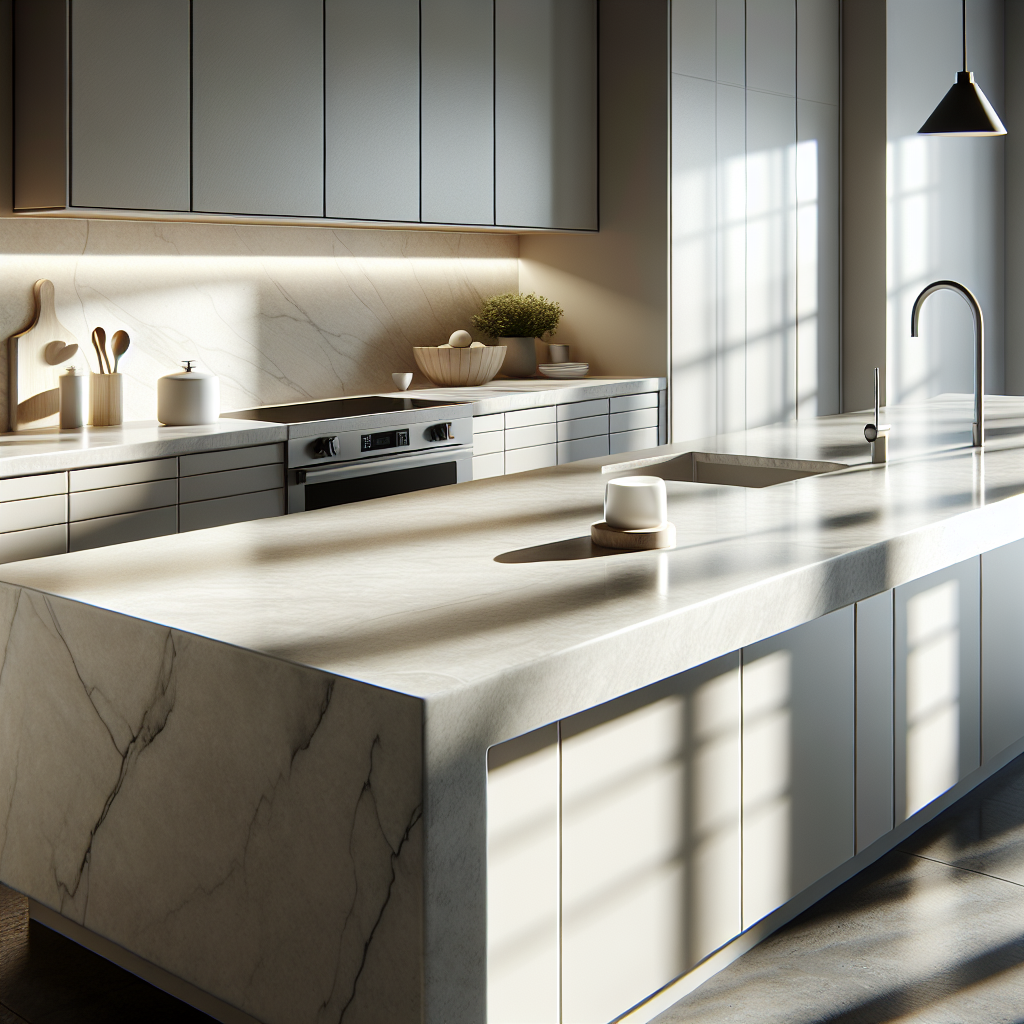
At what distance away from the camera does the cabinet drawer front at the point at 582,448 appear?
5027mm

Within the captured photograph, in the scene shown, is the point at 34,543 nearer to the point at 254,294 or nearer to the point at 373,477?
the point at 373,477

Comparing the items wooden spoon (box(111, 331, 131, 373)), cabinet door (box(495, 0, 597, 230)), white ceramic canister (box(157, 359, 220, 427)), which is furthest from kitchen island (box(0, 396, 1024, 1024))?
cabinet door (box(495, 0, 597, 230))

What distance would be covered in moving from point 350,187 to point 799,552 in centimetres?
281

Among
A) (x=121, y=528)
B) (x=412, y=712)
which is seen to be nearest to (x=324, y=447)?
(x=121, y=528)

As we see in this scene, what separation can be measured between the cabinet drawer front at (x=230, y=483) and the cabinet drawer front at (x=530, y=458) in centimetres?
115

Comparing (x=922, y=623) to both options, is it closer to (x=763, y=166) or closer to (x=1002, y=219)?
(x=763, y=166)

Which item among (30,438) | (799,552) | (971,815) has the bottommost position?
(971,815)

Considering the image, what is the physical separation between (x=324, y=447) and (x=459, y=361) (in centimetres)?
121

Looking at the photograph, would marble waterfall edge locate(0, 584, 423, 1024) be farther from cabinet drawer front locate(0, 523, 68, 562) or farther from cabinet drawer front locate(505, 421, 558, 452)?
cabinet drawer front locate(505, 421, 558, 452)

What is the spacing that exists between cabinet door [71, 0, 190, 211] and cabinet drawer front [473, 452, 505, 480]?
145cm

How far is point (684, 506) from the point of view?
101 inches

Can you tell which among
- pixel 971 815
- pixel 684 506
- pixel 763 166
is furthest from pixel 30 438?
pixel 763 166

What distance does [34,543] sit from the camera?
3250 millimetres

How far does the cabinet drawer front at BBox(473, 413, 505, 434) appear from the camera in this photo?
4.66 m
